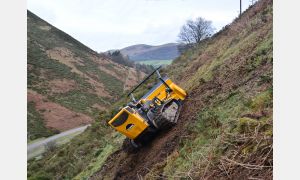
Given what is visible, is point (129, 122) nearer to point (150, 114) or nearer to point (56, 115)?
point (150, 114)

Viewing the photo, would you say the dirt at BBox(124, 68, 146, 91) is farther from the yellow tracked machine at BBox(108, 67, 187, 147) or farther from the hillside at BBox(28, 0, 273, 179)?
the yellow tracked machine at BBox(108, 67, 187, 147)

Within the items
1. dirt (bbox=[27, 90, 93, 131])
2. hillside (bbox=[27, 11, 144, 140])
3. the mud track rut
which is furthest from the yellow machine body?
dirt (bbox=[27, 90, 93, 131])

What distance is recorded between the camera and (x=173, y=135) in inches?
475

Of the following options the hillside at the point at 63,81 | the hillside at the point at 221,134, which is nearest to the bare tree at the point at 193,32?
the hillside at the point at 63,81

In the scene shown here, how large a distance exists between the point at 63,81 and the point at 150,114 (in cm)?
6439

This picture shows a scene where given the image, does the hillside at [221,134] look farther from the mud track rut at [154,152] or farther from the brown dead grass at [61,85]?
the brown dead grass at [61,85]

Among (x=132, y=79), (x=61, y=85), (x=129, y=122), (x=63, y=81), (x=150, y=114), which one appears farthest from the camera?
(x=132, y=79)

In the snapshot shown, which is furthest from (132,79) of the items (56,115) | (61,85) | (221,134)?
(221,134)

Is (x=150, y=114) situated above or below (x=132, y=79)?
below

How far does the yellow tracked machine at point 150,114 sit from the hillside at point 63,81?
41.5 metres

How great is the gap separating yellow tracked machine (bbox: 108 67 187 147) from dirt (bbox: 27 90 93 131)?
43.5 meters

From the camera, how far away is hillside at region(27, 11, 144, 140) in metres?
60.1

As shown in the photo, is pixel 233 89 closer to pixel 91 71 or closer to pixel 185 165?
pixel 185 165

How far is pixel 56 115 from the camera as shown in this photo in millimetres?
61125
